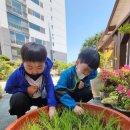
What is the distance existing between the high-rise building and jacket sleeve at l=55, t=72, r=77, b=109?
56.2ft

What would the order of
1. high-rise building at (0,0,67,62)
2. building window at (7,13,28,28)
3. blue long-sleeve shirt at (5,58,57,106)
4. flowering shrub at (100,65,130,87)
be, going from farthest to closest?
building window at (7,13,28,28), high-rise building at (0,0,67,62), flowering shrub at (100,65,130,87), blue long-sleeve shirt at (5,58,57,106)

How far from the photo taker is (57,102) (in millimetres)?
1249

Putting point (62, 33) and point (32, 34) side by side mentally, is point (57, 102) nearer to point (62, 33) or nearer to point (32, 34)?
point (32, 34)

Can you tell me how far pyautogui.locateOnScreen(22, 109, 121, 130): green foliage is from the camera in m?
0.90

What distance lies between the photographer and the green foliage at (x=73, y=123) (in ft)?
2.94

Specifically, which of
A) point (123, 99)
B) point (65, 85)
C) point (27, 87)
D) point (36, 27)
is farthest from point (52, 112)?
point (36, 27)

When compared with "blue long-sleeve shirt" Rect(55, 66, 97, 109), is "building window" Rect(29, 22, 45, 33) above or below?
above

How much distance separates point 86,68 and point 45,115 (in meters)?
0.39

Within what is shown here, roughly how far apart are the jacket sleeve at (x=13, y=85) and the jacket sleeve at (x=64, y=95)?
293 mm

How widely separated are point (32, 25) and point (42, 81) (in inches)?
875

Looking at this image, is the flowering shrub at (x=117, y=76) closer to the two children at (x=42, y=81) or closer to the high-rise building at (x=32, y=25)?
the two children at (x=42, y=81)

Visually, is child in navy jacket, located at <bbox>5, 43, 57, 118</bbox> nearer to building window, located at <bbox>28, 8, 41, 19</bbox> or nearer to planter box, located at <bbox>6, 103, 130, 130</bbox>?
planter box, located at <bbox>6, 103, 130, 130</bbox>

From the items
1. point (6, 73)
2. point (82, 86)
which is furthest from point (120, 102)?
point (6, 73)

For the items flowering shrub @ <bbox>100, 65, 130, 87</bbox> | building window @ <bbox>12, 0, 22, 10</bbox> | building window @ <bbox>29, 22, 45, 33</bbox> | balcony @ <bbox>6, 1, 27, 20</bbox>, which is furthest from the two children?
building window @ <bbox>29, 22, 45, 33</bbox>
